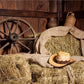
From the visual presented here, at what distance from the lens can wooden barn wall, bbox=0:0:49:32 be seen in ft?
11.6

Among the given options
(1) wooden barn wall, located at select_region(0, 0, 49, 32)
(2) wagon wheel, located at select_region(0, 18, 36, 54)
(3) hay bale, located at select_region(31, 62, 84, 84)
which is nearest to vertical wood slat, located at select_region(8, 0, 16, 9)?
(1) wooden barn wall, located at select_region(0, 0, 49, 32)

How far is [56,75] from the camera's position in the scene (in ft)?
6.76

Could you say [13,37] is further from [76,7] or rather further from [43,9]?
[76,7]

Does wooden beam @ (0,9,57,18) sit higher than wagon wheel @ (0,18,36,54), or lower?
higher

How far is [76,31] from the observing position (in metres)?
3.22

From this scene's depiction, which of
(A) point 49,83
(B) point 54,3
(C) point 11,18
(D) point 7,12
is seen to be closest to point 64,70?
(A) point 49,83

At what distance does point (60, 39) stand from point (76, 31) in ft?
1.25

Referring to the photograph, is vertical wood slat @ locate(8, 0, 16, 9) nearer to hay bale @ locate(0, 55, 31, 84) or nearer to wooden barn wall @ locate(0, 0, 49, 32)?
wooden barn wall @ locate(0, 0, 49, 32)

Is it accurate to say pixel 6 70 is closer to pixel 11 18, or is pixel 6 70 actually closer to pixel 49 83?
pixel 49 83

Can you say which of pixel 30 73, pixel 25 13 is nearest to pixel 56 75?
pixel 30 73

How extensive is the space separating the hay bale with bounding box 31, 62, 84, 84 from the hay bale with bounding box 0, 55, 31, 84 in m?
0.12

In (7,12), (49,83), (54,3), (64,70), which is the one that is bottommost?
(49,83)

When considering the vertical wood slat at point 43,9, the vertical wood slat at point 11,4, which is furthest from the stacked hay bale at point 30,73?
the vertical wood slat at point 43,9

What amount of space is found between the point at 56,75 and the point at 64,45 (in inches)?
47.3
